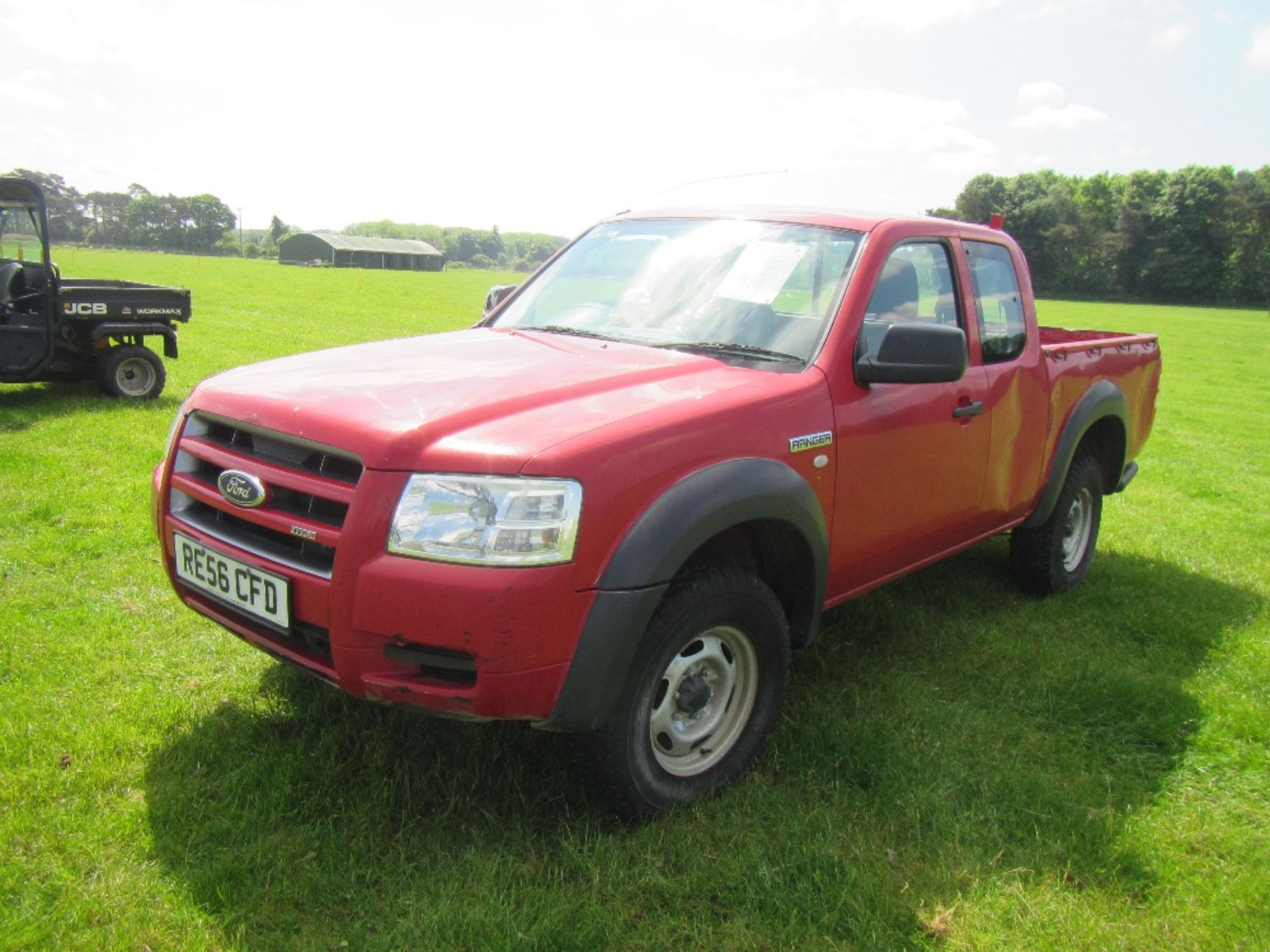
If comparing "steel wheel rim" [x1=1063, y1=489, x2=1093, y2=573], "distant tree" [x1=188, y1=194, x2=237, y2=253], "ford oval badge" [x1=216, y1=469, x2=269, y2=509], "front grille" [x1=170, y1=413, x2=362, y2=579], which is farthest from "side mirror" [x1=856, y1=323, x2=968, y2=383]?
"distant tree" [x1=188, y1=194, x2=237, y2=253]

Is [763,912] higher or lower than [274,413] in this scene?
lower

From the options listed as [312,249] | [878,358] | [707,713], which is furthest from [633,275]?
[312,249]

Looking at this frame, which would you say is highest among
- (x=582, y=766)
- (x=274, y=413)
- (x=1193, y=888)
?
(x=274, y=413)

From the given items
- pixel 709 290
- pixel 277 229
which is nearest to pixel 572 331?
pixel 709 290

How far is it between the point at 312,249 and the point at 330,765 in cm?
11084

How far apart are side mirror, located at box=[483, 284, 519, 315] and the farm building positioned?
9729cm

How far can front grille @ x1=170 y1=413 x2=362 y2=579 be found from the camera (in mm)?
2527

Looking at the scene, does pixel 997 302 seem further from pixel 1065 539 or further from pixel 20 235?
pixel 20 235

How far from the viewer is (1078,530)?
5.49 m

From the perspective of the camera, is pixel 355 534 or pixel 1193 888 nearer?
pixel 355 534

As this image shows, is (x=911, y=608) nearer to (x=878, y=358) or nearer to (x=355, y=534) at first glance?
(x=878, y=358)

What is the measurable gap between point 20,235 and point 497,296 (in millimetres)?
6503

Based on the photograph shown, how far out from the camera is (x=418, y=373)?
3.06 m

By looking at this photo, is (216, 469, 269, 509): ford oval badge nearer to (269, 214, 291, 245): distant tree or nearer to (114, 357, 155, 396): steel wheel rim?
(114, 357, 155, 396): steel wheel rim
